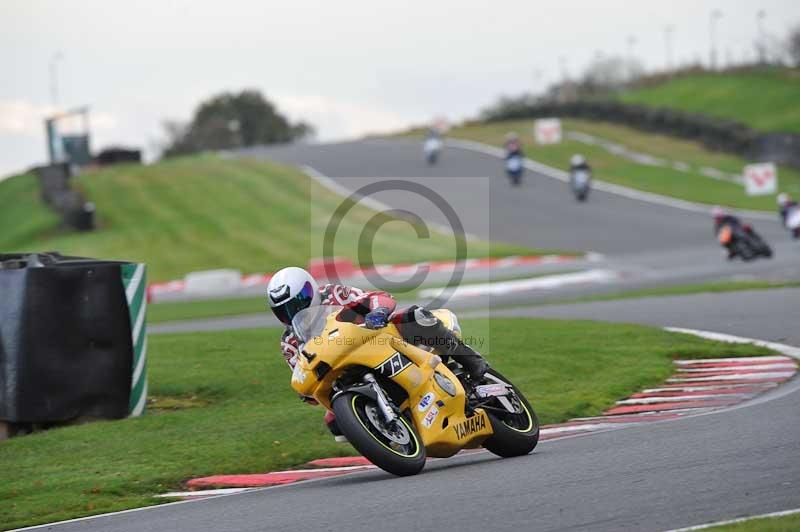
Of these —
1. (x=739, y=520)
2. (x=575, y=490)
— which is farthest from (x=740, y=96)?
(x=739, y=520)

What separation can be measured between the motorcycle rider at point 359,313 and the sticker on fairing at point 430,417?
0.49 metres

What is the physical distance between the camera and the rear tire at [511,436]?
26.4 ft

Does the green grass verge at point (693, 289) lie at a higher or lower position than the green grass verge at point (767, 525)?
lower

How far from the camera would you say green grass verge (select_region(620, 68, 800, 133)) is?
154 feet

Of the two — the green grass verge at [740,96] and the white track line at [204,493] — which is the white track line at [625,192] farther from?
the white track line at [204,493]

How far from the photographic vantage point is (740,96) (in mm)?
50906

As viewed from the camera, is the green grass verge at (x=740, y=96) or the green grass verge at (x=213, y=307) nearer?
the green grass verge at (x=213, y=307)

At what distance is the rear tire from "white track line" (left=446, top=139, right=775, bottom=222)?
2673 centimetres

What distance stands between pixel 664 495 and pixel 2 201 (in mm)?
41713

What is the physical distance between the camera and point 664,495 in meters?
6.15

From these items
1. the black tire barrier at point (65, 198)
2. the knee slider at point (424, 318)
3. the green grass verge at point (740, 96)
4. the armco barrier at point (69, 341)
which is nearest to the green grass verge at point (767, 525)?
the knee slider at point (424, 318)

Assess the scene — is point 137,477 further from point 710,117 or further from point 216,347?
point 710,117

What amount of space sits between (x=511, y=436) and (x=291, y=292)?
6.04 feet

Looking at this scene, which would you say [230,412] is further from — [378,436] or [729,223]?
[729,223]
